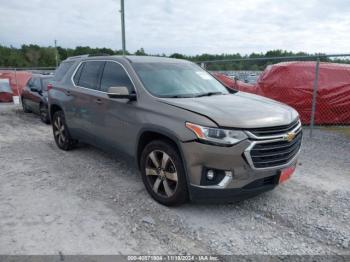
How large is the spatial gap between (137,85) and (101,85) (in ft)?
3.39

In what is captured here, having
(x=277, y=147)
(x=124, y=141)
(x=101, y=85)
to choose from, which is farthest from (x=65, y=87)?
(x=277, y=147)

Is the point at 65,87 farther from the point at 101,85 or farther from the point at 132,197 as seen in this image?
the point at 132,197

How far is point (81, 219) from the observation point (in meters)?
3.75

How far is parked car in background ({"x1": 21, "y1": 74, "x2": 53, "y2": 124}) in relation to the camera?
33.6 ft

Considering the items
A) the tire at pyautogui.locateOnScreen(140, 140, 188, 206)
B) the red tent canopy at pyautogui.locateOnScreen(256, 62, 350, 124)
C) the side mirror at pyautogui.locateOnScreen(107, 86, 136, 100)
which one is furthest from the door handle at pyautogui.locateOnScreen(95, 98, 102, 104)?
the red tent canopy at pyautogui.locateOnScreen(256, 62, 350, 124)

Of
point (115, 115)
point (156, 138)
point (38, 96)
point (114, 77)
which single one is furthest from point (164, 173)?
point (38, 96)

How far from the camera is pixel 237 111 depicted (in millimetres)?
3664

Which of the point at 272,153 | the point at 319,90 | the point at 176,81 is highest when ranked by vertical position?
the point at 176,81

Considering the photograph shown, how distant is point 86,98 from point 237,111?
112 inches

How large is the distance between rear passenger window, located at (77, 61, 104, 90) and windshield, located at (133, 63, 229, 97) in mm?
956

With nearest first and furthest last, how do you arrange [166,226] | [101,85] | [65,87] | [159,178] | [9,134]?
1. [166,226]
2. [159,178]
3. [101,85]
4. [65,87]
5. [9,134]

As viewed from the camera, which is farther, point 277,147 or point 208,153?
point 277,147

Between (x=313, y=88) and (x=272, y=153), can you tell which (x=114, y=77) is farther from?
(x=313, y=88)

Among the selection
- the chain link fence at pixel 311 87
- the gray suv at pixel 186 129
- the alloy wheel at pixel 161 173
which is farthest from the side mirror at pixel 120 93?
the chain link fence at pixel 311 87
